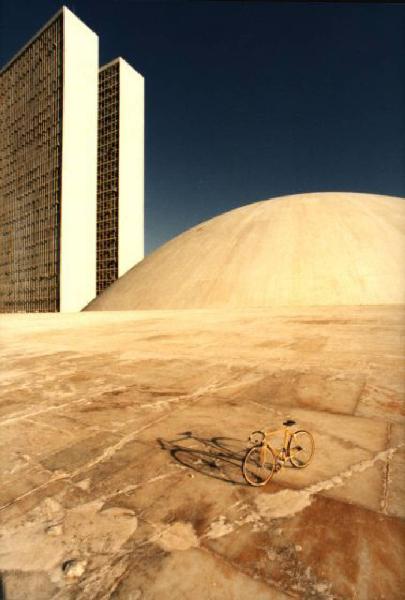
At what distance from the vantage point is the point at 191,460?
3.75 meters

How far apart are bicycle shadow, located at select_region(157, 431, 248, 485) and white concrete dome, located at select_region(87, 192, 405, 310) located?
26.4 m

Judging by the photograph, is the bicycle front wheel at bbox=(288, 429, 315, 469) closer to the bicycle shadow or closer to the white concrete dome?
the bicycle shadow

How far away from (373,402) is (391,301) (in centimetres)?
2747

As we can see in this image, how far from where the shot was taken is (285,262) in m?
32.9

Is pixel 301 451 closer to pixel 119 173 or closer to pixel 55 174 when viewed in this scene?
pixel 55 174

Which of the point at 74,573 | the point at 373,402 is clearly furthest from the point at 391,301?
the point at 74,573

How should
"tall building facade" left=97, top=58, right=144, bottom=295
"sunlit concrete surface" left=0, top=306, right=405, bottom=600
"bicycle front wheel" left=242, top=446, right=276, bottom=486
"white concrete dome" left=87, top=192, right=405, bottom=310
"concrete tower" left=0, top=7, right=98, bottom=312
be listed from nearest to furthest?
"sunlit concrete surface" left=0, top=306, right=405, bottom=600
"bicycle front wheel" left=242, top=446, right=276, bottom=486
"white concrete dome" left=87, top=192, right=405, bottom=310
"concrete tower" left=0, top=7, right=98, bottom=312
"tall building facade" left=97, top=58, right=144, bottom=295

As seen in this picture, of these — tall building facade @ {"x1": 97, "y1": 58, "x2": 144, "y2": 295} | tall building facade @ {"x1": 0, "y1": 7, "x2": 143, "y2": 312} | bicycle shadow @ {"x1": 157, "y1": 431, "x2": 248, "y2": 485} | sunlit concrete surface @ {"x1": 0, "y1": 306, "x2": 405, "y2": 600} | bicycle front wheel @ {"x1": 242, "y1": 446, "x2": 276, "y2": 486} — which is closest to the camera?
sunlit concrete surface @ {"x1": 0, "y1": 306, "x2": 405, "y2": 600}

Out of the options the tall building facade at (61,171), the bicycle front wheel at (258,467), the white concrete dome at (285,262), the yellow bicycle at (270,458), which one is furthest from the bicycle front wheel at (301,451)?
the tall building facade at (61,171)

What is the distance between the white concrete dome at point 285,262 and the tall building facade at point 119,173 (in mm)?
16562

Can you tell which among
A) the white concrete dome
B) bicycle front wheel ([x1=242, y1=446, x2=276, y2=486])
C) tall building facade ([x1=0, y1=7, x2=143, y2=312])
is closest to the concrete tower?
tall building facade ([x1=0, y1=7, x2=143, y2=312])

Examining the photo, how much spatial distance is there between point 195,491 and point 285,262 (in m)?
31.2

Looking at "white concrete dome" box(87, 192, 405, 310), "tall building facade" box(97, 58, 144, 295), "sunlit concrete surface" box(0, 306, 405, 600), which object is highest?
"tall building facade" box(97, 58, 144, 295)

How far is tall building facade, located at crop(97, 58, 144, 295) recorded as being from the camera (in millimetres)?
57406
